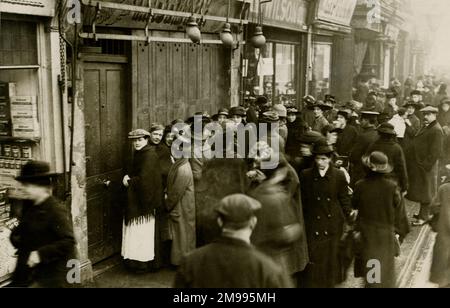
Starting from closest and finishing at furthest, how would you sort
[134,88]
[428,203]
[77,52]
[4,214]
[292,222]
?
[292,222] < [4,214] < [77,52] < [134,88] < [428,203]

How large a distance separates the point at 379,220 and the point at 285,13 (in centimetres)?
875

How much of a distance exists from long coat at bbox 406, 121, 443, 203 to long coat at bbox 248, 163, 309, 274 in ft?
16.8

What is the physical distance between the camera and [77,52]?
7.36 m

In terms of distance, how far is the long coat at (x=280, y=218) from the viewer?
5789 mm

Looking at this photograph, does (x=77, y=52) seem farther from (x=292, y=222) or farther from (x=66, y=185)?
(x=292, y=222)

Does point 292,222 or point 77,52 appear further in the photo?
point 77,52

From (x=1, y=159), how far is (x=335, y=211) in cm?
423

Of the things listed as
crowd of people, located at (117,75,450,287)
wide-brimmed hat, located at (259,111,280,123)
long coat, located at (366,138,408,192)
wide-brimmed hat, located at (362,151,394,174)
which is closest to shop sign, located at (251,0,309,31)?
crowd of people, located at (117,75,450,287)

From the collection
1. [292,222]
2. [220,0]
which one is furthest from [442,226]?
[220,0]

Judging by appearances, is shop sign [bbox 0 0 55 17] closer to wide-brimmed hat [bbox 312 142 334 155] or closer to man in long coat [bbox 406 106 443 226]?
wide-brimmed hat [bbox 312 142 334 155]

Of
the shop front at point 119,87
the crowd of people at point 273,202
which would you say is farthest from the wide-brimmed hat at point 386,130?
the shop front at point 119,87

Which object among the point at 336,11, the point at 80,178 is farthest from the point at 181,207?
the point at 336,11

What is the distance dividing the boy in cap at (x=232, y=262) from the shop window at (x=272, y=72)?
8.81 metres
